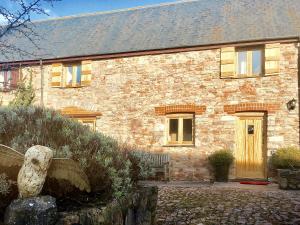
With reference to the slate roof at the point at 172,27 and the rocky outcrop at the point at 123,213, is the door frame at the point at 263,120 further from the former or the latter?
the rocky outcrop at the point at 123,213

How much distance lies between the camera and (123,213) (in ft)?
12.2

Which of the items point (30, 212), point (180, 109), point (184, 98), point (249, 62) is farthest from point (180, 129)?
point (30, 212)

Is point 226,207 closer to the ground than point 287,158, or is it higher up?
closer to the ground

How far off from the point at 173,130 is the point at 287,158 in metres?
4.40

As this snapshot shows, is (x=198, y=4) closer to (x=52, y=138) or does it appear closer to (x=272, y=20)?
(x=272, y=20)

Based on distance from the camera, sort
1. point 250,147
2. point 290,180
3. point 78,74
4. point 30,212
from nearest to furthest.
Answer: point 30,212 < point 290,180 < point 250,147 < point 78,74

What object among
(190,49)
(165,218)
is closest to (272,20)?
(190,49)

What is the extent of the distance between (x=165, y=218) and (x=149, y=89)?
857cm

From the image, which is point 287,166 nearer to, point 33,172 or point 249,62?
point 249,62

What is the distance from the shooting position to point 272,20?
1409cm

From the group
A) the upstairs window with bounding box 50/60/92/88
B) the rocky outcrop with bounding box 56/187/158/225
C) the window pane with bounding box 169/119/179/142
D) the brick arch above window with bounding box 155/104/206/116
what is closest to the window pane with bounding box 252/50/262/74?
the brick arch above window with bounding box 155/104/206/116

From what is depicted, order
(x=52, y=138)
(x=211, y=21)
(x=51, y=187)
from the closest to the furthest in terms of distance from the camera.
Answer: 1. (x=51, y=187)
2. (x=52, y=138)
3. (x=211, y=21)

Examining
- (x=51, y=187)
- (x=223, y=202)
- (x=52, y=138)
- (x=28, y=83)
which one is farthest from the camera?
(x=28, y=83)

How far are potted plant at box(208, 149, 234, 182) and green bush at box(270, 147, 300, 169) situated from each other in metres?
1.51
